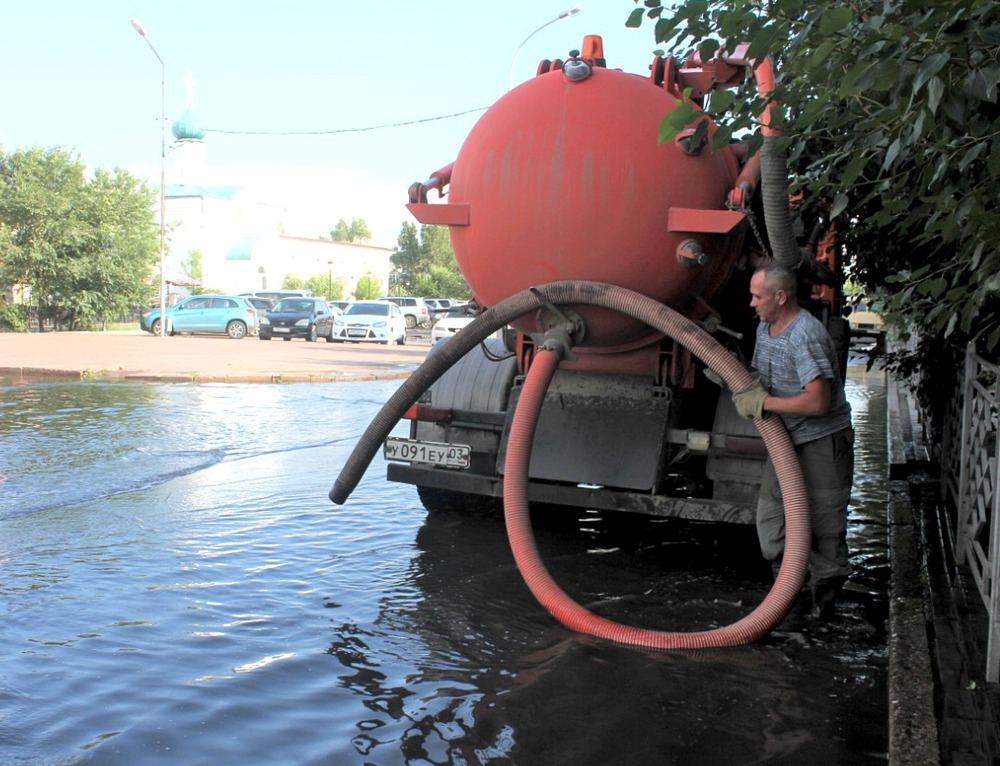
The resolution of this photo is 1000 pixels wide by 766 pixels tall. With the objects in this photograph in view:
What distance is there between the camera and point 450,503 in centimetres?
759

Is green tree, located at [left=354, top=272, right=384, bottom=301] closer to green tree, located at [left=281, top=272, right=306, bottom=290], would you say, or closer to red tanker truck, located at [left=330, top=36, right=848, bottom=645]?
green tree, located at [left=281, top=272, right=306, bottom=290]

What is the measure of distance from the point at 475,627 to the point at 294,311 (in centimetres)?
3246

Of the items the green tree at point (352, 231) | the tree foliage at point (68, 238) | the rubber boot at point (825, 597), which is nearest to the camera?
the rubber boot at point (825, 597)

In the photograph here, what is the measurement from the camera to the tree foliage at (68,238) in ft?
114

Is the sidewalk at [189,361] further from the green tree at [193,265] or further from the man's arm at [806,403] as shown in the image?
the green tree at [193,265]

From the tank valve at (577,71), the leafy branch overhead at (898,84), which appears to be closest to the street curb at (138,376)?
the tank valve at (577,71)

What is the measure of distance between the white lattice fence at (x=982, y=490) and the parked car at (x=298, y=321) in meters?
30.9

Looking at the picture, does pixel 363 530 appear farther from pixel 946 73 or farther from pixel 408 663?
pixel 946 73

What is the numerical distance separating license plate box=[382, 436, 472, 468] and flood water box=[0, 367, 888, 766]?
58cm

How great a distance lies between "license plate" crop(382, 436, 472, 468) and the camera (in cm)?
613

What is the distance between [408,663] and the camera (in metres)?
4.45

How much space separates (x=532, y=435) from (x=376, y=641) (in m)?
1.21

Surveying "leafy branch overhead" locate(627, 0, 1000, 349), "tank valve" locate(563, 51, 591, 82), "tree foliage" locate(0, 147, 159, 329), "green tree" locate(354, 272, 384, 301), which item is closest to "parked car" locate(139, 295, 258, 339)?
"tree foliage" locate(0, 147, 159, 329)

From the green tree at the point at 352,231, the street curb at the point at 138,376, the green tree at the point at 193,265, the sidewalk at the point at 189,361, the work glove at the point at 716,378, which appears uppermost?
the green tree at the point at 352,231
